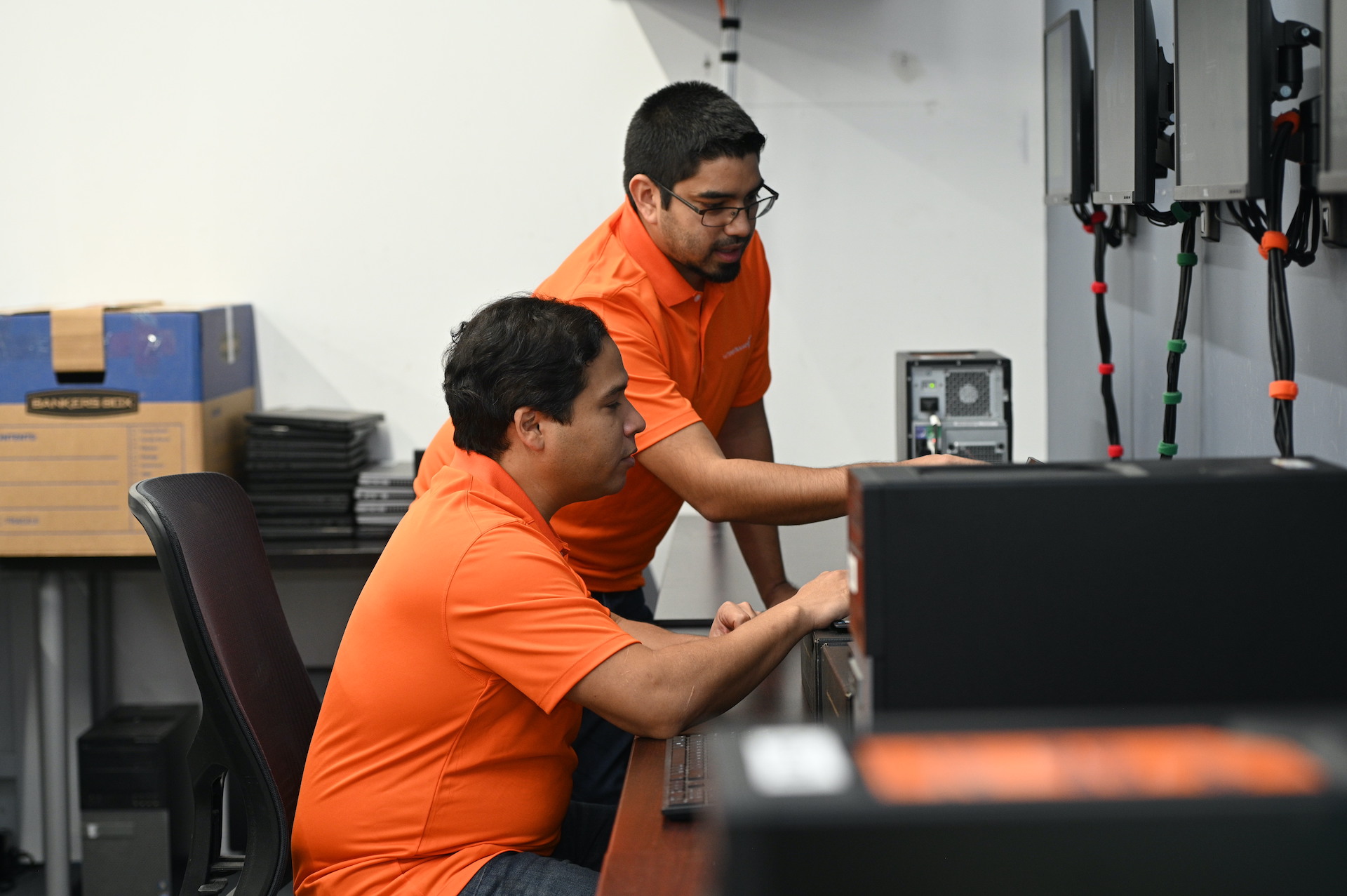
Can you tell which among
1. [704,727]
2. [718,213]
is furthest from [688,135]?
[704,727]

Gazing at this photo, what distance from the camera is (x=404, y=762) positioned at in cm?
128

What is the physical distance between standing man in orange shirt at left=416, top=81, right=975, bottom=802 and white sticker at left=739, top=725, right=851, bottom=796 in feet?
3.53

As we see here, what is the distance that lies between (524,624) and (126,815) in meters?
1.91

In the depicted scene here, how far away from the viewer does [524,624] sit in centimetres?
123

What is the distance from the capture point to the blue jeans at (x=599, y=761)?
167 cm

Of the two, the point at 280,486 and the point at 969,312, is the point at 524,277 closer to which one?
the point at 280,486

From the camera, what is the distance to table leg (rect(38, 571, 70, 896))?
8.77ft

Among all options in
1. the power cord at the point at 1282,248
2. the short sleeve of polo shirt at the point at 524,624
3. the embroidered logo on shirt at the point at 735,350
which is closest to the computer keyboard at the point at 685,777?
the short sleeve of polo shirt at the point at 524,624

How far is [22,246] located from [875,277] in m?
2.15

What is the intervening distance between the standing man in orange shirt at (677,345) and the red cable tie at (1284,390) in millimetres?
533

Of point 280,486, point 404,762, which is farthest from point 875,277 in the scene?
point 404,762

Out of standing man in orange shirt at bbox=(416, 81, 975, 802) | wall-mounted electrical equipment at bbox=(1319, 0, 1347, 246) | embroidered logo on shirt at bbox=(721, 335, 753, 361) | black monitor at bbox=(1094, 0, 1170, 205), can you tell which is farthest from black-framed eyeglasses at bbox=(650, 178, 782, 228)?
wall-mounted electrical equipment at bbox=(1319, 0, 1347, 246)

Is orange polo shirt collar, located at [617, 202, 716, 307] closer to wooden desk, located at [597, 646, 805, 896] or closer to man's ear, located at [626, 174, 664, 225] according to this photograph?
man's ear, located at [626, 174, 664, 225]

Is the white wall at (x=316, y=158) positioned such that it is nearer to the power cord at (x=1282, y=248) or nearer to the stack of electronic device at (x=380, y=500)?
the stack of electronic device at (x=380, y=500)
